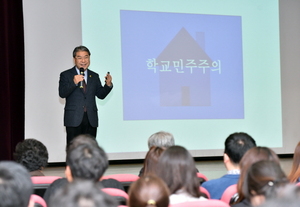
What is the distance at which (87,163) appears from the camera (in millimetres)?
1537

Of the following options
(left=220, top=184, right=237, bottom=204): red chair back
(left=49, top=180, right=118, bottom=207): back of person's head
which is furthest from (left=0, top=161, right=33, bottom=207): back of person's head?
(left=220, top=184, right=237, bottom=204): red chair back

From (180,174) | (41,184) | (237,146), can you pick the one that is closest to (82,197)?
(180,174)

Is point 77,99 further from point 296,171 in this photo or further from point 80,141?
point 296,171

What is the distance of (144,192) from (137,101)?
4535 millimetres

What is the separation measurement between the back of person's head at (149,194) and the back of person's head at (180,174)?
39cm

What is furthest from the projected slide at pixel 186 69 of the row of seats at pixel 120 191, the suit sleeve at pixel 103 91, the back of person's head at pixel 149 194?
the back of person's head at pixel 149 194

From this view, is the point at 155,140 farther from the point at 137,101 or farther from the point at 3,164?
the point at 137,101

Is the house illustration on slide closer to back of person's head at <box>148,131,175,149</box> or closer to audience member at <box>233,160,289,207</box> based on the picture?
back of person's head at <box>148,131,175,149</box>

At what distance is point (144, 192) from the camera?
1.22m

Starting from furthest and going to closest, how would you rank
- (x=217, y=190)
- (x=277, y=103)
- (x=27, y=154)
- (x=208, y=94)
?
(x=277, y=103)
(x=208, y=94)
(x=27, y=154)
(x=217, y=190)

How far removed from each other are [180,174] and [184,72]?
4382mm

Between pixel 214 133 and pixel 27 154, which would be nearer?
pixel 27 154

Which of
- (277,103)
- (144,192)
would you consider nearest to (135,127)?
(277,103)

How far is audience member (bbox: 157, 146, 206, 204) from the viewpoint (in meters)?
1.61
